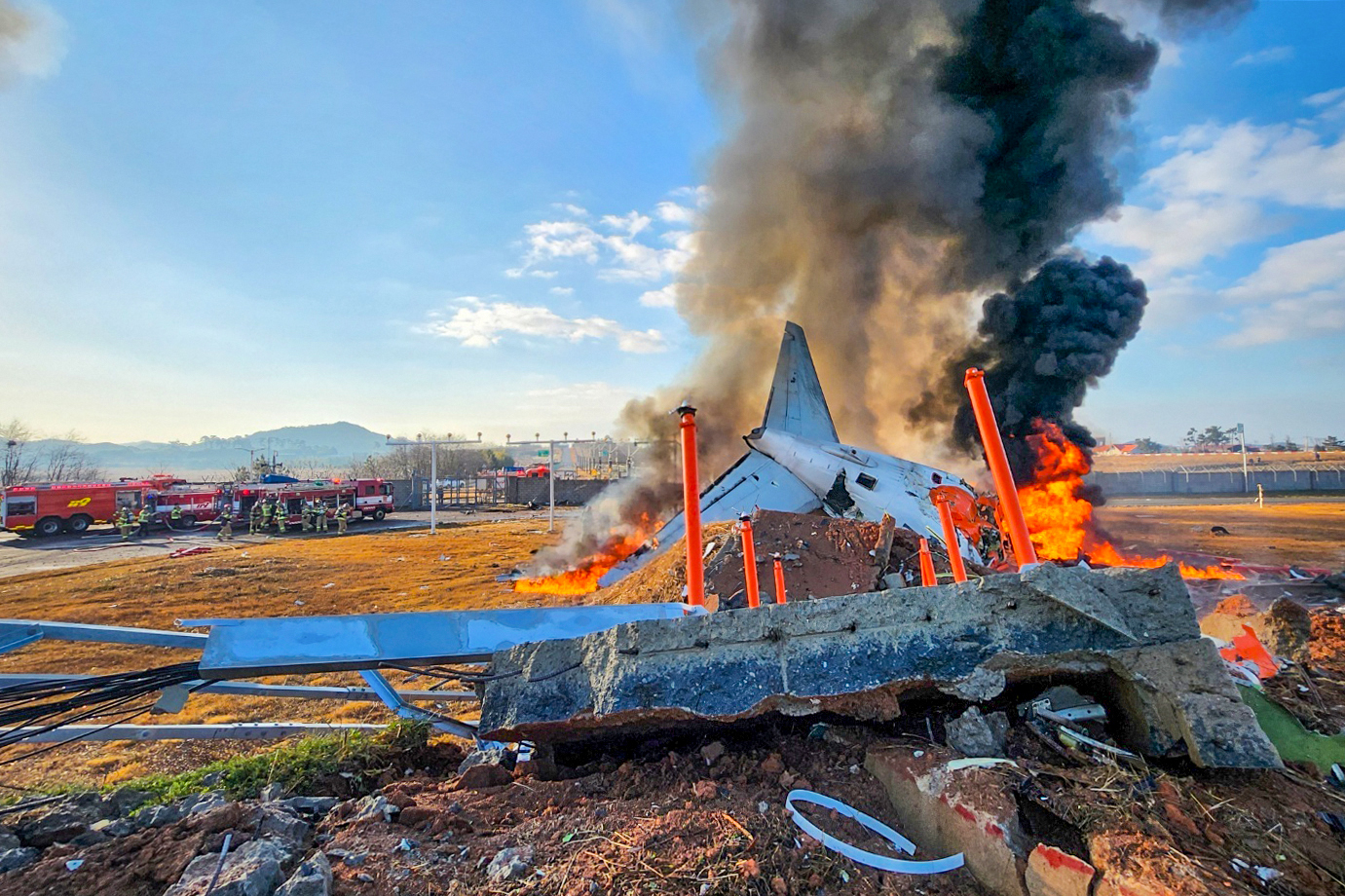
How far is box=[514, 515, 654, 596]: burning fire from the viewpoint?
1254cm

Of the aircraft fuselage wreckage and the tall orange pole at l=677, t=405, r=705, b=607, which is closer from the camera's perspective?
the tall orange pole at l=677, t=405, r=705, b=607

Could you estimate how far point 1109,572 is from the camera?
8.80 ft

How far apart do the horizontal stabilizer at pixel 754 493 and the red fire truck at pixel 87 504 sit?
27.5 meters

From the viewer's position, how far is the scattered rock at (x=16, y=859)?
228 centimetres

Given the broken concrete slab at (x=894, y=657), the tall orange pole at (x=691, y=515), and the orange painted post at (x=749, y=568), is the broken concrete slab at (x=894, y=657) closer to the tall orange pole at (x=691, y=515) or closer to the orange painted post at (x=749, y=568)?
the tall orange pole at (x=691, y=515)

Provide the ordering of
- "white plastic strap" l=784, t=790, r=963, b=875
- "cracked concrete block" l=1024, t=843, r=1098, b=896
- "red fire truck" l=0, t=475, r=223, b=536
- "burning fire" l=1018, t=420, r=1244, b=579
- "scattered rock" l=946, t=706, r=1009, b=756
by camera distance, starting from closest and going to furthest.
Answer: "cracked concrete block" l=1024, t=843, r=1098, b=896, "white plastic strap" l=784, t=790, r=963, b=875, "scattered rock" l=946, t=706, r=1009, b=756, "burning fire" l=1018, t=420, r=1244, b=579, "red fire truck" l=0, t=475, r=223, b=536

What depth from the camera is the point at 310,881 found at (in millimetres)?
1981

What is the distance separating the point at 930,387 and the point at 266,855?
19491 mm

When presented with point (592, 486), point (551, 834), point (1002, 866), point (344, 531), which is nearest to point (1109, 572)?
point (1002, 866)

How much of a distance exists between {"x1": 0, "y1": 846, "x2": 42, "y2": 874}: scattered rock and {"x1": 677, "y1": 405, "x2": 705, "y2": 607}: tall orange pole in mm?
3119

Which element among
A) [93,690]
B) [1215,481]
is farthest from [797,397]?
[1215,481]

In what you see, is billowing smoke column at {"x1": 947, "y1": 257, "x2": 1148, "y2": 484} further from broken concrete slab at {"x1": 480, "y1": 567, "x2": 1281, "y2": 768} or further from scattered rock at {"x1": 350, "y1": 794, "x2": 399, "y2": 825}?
scattered rock at {"x1": 350, "y1": 794, "x2": 399, "y2": 825}

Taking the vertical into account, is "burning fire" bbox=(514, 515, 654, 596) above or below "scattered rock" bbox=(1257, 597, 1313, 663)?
below

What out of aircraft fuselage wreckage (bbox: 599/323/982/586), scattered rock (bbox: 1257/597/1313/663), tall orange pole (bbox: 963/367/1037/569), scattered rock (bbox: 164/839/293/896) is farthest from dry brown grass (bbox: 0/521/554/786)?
scattered rock (bbox: 1257/597/1313/663)
